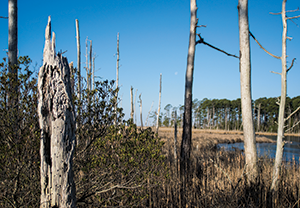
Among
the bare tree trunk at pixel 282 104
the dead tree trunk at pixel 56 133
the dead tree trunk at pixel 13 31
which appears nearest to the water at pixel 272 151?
the bare tree trunk at pixel 282 104

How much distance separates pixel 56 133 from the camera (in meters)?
1.61

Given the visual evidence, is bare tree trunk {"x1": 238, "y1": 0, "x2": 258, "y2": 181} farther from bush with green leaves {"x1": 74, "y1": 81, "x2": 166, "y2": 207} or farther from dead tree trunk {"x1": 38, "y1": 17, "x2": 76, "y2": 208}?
dead tree trunk {"x1": 38, "y1": 17, "x2": 76, "y2": 208}

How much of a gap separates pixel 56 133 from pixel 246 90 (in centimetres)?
310

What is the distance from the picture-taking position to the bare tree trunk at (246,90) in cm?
341

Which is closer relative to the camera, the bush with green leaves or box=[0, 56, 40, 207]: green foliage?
box=[0, 56, 40, 207]: green foliage

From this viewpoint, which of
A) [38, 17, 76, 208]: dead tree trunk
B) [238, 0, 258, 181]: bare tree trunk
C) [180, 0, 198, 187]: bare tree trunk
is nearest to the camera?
[38, 17, 76, 208]: dead tree trunk

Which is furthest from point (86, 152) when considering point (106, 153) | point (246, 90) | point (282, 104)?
point (282, 104)

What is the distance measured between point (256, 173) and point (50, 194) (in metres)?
3.18

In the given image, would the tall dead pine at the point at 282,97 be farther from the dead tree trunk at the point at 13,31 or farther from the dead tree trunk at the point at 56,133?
the dead tree trunk at the point at 13,31

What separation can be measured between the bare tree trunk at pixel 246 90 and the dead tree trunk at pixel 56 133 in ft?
9.57

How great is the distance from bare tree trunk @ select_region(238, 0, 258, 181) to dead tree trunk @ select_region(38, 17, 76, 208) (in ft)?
9.57

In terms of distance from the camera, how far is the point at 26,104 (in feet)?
9.73

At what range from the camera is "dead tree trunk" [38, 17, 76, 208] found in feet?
5.24

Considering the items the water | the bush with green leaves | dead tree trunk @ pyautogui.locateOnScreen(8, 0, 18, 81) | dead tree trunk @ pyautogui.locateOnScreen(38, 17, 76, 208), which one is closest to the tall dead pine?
the water
